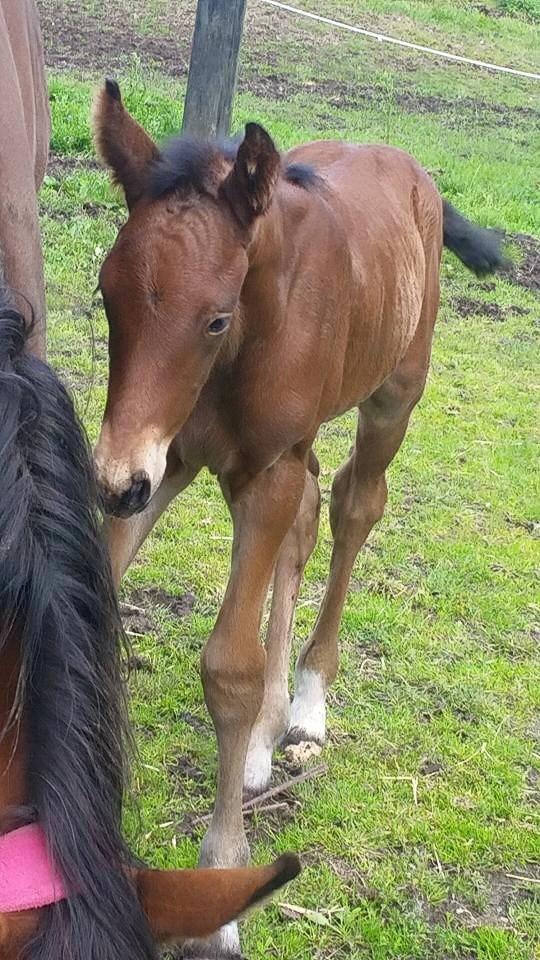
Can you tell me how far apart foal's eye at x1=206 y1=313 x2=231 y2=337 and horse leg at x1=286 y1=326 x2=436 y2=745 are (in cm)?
122

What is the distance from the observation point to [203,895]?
3.67 ft

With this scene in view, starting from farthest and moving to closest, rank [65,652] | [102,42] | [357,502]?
[102,42] → [357,502] → [65,652]

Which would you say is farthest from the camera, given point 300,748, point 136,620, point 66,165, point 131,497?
point 66,165

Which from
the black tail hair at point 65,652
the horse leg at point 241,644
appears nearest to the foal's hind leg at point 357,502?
the horse leg at point 241,644

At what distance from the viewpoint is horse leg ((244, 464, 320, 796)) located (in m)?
3.00

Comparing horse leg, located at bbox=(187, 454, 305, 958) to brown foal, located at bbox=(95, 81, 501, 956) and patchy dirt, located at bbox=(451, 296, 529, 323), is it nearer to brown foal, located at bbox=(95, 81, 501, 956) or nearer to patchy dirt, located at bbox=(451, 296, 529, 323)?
brown foal, located at bbox=(95, 81, 501, 956)

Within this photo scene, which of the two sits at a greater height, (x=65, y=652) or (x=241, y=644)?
(x=65, y=652)

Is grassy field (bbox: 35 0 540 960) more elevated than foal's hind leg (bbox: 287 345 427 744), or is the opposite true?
foal's hind leg (bbox: 287 345 427 744)

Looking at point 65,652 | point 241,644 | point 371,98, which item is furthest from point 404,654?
point 371,98

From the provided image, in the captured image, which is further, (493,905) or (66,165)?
(66,165)

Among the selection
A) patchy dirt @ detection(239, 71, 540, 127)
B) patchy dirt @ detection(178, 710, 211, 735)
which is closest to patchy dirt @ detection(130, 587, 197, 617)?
patchy dirt @ detection(178, 710, 211, 735)

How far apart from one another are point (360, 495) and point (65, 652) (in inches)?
86.9

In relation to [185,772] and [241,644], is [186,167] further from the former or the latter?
[185,772]

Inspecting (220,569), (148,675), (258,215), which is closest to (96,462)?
(258,215)
